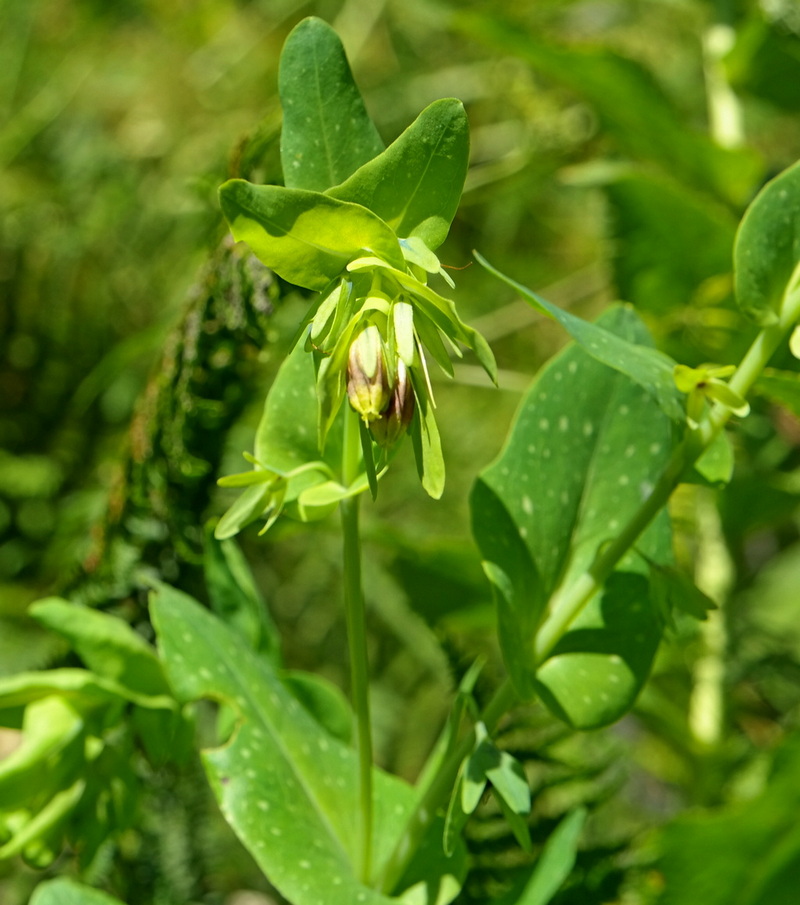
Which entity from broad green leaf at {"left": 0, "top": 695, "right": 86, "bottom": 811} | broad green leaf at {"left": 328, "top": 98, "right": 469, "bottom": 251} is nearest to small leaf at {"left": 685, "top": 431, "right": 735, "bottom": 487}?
broad green leaf at {"left": 328, "top": 98, "right": 469, "bottom": 251}

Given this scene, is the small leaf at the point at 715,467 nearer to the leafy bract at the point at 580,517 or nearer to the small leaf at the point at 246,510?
the leafy bract at the point at 580,517

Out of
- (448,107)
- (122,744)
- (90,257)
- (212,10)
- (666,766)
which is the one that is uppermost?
(212,10)

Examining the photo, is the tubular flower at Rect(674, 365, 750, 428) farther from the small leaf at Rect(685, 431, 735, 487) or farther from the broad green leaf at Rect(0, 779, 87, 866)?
the broad green leaf at Rect(0, 779, 87, 866)

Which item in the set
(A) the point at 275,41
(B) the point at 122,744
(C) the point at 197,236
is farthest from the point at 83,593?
(A) the point at 275,41

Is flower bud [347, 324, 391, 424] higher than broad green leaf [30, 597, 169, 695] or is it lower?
higher

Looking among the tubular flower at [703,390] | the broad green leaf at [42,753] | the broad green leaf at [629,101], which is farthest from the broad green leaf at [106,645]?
the broad green leaf at [629,101]

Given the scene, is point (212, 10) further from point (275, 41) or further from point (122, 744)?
point (122, 744)
